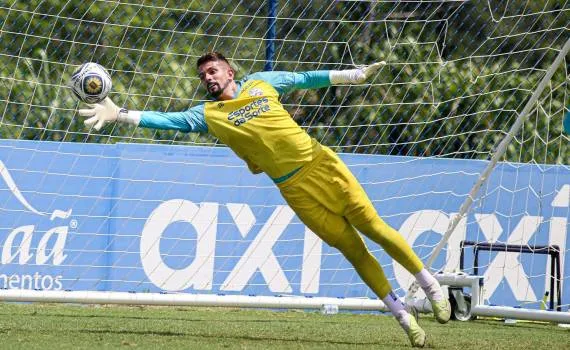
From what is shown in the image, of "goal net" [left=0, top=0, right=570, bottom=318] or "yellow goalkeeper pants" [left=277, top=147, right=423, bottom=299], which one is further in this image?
"goal net" [left=0, top=0, right=570, bottom=318]

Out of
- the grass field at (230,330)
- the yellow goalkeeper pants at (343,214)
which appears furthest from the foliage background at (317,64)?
the yellow goalkeeper pants at (343,214)

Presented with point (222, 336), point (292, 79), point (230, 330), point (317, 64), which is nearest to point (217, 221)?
point (317, 64)

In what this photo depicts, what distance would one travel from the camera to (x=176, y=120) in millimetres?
7887

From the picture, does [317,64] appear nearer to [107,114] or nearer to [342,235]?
[342,235]

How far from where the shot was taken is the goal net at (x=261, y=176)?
10.6 meters

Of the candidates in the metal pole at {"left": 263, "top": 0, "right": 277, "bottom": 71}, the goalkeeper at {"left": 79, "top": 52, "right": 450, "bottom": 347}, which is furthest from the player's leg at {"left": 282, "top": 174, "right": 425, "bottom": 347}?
the metal pole at {"left": 263, "top": 0, "right": 277, "bottom": 71}

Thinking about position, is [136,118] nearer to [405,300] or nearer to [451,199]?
[405,300]

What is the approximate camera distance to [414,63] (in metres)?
10.9

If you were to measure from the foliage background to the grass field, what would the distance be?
1622 mm

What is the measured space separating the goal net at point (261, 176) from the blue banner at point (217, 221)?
0.04ft

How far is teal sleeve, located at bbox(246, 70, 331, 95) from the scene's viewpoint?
26.8ft

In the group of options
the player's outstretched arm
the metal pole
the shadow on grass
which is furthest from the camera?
the metal pole

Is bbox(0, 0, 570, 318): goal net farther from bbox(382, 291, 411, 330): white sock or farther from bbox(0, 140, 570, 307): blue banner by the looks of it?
bbox(382, 291, 411, 330): white sock

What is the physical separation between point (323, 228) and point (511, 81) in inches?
160
